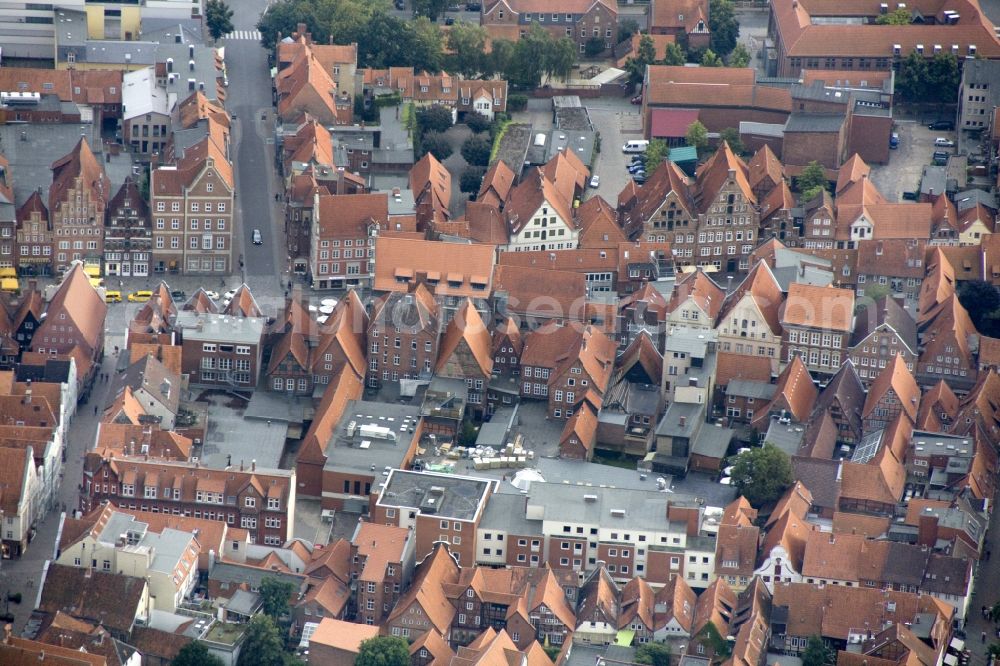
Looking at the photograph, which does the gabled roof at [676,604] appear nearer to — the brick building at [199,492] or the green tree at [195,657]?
the brick building at [199,492]

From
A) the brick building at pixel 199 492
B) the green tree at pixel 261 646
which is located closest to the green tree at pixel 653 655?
the green tree at pixel 261 646

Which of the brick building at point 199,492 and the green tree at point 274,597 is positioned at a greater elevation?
the brick building at point 199,492

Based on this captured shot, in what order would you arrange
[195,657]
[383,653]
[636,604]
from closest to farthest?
[383,653] → [195,657] → [636,604]

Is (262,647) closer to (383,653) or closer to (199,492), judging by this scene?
(383,653)

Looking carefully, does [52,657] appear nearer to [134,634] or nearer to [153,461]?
[134,634]

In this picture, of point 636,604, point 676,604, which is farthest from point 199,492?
point 676,604
